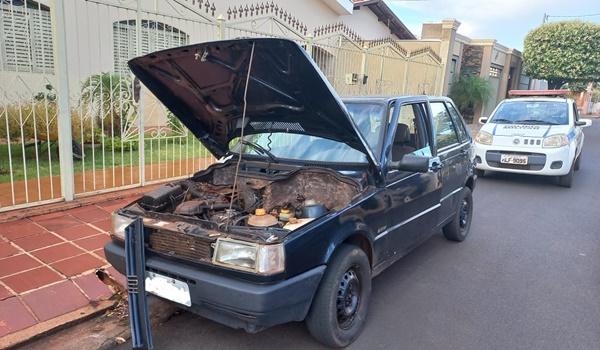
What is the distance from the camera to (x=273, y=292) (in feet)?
7.52

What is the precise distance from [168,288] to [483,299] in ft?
8.52

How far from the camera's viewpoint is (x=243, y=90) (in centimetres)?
324

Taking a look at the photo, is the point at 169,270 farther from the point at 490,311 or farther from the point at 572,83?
the point at 572,83

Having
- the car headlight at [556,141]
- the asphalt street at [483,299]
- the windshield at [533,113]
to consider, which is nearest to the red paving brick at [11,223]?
the asphalt street at [483,299]

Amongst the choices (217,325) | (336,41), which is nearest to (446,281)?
(217,325)

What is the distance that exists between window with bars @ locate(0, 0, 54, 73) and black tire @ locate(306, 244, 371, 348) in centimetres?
403

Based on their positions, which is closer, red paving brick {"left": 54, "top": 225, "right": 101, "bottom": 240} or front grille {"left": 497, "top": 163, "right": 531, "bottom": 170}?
red paving brick {"left": 54, "top": 225, "right": 101, "bottom": 240}

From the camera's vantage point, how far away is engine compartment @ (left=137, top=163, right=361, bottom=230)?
295 centimetres

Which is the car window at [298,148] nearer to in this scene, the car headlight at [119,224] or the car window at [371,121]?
the car window at [371,121]

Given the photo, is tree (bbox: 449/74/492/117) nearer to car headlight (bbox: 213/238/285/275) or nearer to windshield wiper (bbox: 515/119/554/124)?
windshield wiper (bbox: 515/119/554/124)

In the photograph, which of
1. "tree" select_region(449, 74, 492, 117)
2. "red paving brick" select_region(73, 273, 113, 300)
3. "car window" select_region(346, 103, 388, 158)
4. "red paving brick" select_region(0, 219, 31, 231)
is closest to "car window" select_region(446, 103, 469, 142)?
"car window" select_region(346, 103, 388, 158)

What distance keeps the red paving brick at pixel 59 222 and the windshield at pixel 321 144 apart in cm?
225

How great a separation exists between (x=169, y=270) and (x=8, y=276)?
72.1 inches

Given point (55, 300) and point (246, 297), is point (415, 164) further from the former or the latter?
point (55, 300)
